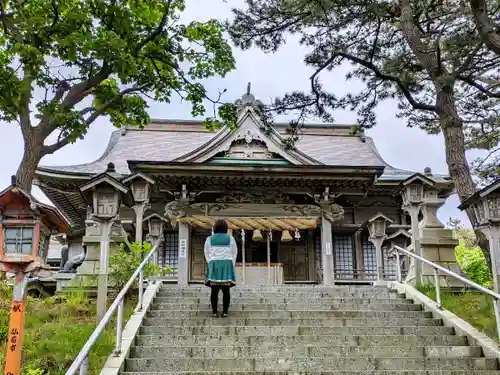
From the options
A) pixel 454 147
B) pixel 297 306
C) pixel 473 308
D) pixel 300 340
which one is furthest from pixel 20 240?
pixel 454 147

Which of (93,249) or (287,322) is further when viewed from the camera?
(93,249)

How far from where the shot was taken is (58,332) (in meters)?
8.37

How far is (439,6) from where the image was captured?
12367 millimetres

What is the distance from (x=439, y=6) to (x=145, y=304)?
9.54m

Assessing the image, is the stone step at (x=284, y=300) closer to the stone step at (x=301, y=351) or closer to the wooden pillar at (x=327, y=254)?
the stone step at (x=301, y=351)

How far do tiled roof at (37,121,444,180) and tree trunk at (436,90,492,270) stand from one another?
777cm

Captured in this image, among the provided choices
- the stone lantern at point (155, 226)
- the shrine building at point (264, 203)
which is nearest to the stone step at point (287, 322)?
the shrine building at point (264, 203)

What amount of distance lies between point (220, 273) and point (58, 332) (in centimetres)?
276

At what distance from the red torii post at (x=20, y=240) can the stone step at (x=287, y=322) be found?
2807 mm

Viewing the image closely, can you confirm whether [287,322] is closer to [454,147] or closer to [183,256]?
[454,147]

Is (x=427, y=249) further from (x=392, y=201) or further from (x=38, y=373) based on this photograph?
(x=38, y=373)

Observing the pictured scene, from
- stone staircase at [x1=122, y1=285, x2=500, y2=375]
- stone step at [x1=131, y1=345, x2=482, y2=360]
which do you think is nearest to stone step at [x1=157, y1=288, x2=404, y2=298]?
stone staircase at [x1=122, y1=285, x2=500, y2=375]

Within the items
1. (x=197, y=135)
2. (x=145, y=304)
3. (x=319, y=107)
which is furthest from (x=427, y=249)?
(x=197, y=135)

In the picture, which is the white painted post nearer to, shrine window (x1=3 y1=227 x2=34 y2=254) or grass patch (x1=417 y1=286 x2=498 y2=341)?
shrine window (x1=3 y1=227 x2=34 y2=254)
